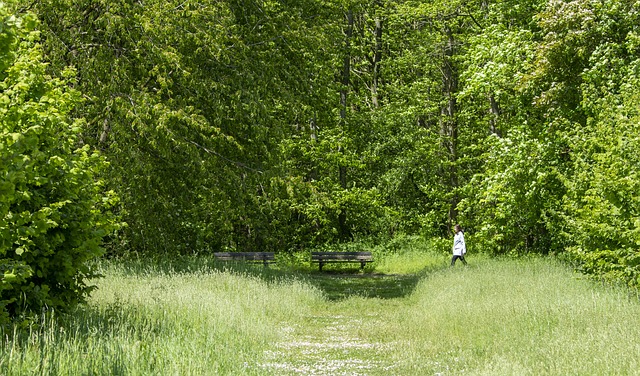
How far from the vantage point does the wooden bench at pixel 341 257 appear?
2916cm

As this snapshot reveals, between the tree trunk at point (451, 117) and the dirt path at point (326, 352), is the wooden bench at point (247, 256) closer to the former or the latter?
the tree trunk at point (451, 117)

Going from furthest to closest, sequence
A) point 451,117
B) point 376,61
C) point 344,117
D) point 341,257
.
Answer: point 376,61
point 451,117
point 344,117
point 341,257

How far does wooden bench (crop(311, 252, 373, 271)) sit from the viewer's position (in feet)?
95.7

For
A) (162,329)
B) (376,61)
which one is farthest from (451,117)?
(162,329)

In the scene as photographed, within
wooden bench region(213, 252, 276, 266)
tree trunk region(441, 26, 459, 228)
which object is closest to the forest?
wooden bench region(213, 252, 276, 266)

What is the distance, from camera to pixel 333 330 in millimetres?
13375

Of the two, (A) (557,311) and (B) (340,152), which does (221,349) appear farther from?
(B) (340,152)

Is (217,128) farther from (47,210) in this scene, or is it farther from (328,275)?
(328,275)

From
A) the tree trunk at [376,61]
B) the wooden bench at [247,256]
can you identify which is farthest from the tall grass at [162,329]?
the tree trunk at [376,61]

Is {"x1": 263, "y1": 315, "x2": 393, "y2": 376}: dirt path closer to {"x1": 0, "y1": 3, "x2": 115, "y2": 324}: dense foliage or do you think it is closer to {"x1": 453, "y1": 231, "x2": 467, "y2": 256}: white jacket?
{"x1": 0, "y1": 3, "x2": 115, "y2": 324}: dense foliage

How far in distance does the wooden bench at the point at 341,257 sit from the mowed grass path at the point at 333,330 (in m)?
11.0

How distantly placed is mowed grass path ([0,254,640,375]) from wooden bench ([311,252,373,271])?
11.0 metres

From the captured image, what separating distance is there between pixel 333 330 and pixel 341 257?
52.4 ft

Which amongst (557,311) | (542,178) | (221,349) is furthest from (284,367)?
(542,178)
